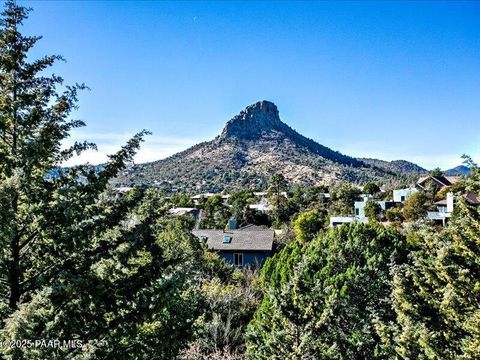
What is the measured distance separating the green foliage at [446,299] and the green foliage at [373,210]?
38.6 meters

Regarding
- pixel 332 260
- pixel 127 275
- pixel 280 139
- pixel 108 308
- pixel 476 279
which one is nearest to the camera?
pixel 108 308

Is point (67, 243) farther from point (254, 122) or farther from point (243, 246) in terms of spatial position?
point (254, 122)

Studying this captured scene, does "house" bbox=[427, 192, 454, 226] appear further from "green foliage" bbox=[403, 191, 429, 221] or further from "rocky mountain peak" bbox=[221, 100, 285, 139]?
"rocky mountain peak" bbox=[221, 100, 285, 139]

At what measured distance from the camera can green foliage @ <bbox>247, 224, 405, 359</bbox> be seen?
1041 centimetres

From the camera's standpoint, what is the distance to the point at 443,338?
10.4 metres

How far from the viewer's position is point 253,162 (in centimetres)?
14062

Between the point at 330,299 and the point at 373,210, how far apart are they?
40.5 meters

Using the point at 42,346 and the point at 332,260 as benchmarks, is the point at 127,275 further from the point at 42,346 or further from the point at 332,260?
the point at 332,260

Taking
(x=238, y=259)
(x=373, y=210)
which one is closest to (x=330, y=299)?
(x=238, y=259)

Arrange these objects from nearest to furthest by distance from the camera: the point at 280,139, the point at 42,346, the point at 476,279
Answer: the point at 42,346 → the point at 476,279 → the point at 280,139

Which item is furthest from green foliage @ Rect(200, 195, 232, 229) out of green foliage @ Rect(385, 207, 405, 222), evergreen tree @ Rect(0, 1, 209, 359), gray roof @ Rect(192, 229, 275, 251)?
evergreen tree @ Rect(0, 1, 209, 359)

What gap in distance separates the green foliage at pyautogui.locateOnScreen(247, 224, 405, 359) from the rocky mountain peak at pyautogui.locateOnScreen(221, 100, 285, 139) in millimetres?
137989

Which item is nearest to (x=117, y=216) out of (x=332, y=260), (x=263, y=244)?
(x=332, y=260)

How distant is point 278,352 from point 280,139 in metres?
154
